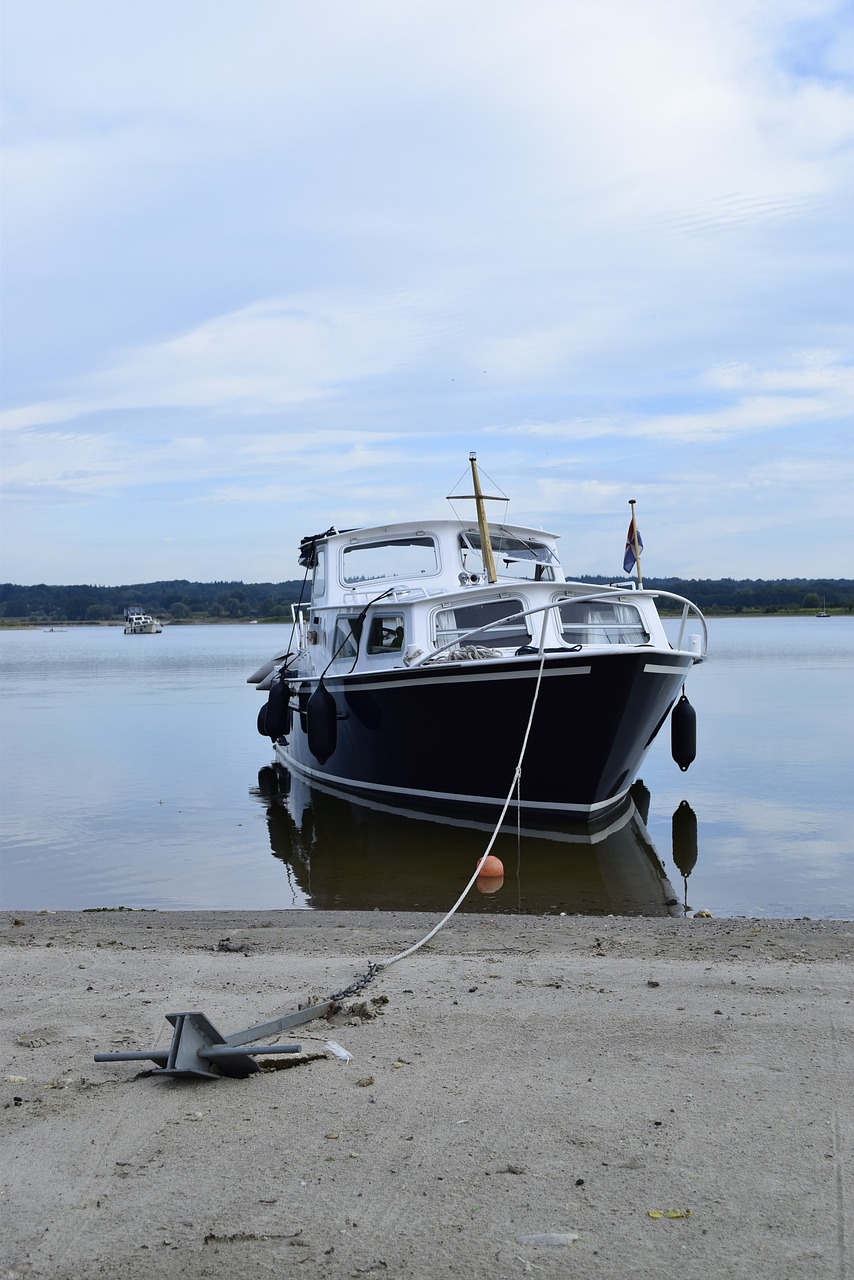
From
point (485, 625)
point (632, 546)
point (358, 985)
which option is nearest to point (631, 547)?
point (632, 546)

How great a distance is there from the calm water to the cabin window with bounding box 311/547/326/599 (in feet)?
9.94

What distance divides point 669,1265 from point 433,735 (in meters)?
10.2

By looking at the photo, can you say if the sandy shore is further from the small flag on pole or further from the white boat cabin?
the small flag on pole

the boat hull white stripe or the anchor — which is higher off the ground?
the anchor

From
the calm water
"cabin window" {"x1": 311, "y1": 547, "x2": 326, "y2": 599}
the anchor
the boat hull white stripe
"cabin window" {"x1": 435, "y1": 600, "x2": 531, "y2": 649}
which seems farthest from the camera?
"cabin window" {"x1": 311, "y1": 547, "x2": 326, "y2": 599}

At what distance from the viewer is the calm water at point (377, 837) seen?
35.1 feet

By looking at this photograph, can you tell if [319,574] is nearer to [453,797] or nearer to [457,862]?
[453,797]

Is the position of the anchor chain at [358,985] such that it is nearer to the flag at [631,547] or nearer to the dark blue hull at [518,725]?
the dark blue hull at [518,725]

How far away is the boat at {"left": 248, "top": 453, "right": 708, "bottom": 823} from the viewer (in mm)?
12172

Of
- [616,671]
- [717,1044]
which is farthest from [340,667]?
[717,1044]

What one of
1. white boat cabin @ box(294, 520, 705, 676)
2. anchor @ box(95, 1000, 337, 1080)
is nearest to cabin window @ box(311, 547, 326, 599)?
white boat cabin @ box(294, 520, 705, 676)

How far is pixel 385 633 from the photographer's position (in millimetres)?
14367

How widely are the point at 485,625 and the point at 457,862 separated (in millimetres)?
2885

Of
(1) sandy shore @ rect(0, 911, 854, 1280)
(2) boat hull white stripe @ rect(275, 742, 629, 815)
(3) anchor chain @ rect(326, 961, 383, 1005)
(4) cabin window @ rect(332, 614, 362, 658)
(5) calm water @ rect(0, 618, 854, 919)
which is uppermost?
(4) cabin window @ rect(332, 614, 362, 658)
